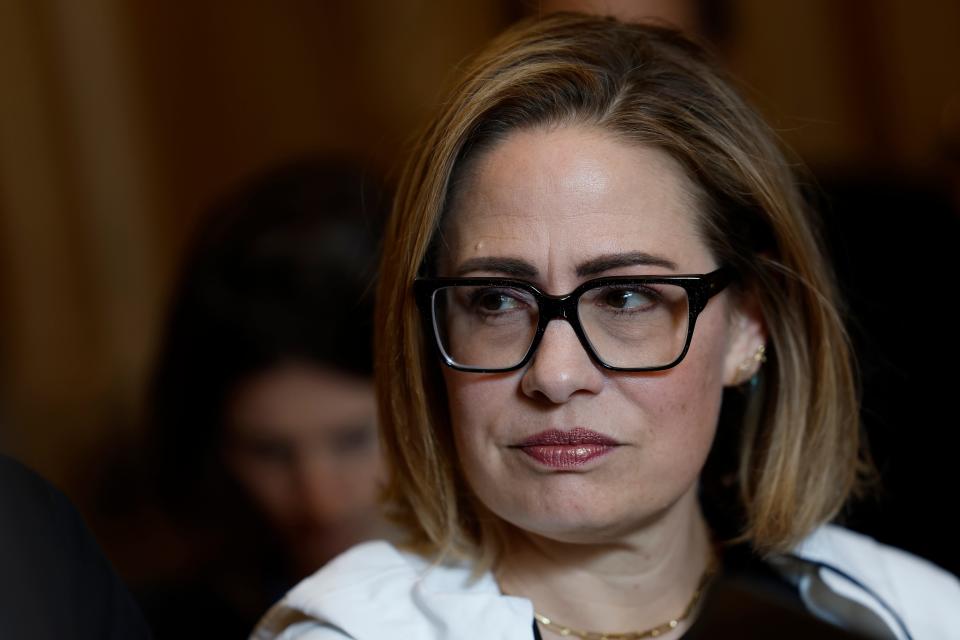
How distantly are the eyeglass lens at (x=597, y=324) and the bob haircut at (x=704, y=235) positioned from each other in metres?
0.10

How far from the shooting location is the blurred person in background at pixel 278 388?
276 centimetres

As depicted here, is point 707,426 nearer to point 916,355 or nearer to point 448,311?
point 448,311

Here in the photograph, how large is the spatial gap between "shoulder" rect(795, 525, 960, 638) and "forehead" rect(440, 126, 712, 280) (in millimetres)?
552

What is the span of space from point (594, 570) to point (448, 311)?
1.44 ft

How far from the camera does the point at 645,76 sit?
1.79 m

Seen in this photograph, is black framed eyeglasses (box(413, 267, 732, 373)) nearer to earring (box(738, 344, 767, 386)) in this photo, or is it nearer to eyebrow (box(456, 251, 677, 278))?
eyebrow (box(456, 251, 677, 278))

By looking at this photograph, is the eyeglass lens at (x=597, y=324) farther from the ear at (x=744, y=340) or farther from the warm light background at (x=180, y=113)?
the warm light background at (x=180, y=113)

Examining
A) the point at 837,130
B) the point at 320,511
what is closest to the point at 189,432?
the point at 320,511

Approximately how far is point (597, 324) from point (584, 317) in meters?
0.02

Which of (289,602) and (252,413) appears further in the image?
(252,413)

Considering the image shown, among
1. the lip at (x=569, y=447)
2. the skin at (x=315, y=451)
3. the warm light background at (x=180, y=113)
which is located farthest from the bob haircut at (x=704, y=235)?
the warm light background at (x=180, y=113)

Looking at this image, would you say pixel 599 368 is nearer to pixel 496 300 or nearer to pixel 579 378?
pixel 579 378

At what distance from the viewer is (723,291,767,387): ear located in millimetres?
1857

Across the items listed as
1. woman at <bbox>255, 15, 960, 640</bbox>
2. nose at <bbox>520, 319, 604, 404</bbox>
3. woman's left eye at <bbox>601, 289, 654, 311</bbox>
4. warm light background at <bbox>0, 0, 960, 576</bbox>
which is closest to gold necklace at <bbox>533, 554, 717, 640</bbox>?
woman at <bbox>255, 15, 960, 640</bbox>
